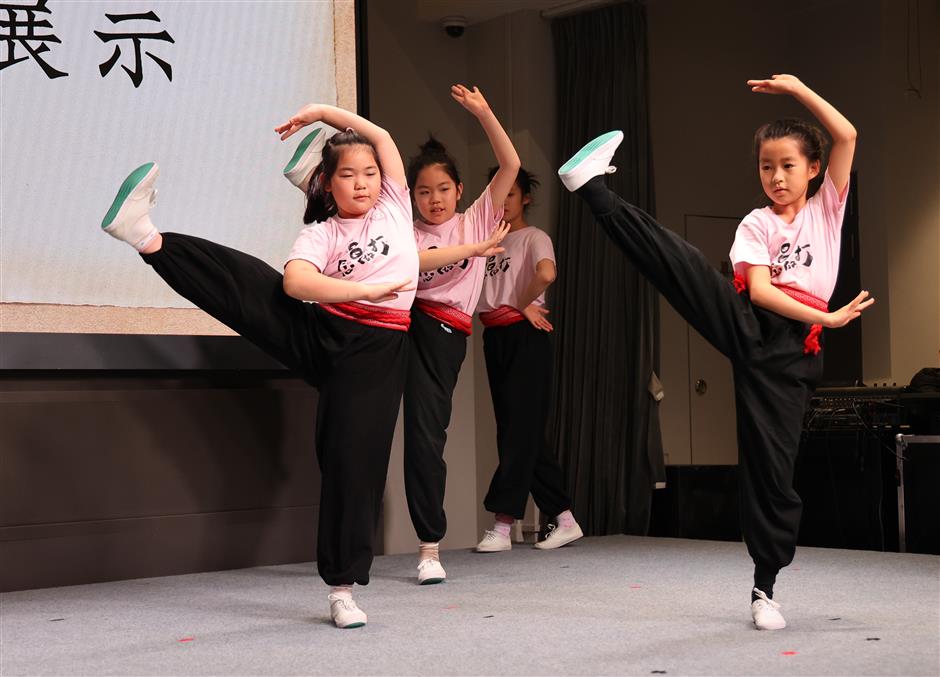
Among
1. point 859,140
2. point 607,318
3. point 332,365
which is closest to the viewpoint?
point 332,365

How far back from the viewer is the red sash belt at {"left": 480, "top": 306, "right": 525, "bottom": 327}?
150 inches

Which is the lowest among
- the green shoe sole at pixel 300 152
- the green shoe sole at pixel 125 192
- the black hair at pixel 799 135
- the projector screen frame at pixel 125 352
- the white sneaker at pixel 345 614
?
the white sneaker at pixel 345 614

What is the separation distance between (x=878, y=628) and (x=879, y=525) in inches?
94.1

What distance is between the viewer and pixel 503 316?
383 centimetres

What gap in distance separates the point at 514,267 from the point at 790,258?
156 cm

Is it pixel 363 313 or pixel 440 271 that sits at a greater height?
pixel 440 271

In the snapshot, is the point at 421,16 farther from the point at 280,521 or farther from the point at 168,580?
the point at 168,580

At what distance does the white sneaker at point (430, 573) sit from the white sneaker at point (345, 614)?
0.65 metres

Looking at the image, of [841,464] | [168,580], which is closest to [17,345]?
[168,580]

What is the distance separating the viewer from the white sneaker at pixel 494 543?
12.4 ft

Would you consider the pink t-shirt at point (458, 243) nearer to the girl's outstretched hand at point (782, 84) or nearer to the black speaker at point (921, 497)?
the girl's outstretched hand at point (782, 84)

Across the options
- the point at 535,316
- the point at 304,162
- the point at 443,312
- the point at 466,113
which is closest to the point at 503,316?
the point at 535,316

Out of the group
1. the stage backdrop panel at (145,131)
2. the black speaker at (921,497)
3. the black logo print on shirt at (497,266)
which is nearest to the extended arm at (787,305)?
the black logo print on shirt at (497,266)

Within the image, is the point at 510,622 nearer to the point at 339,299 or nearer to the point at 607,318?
the point at 339,299
